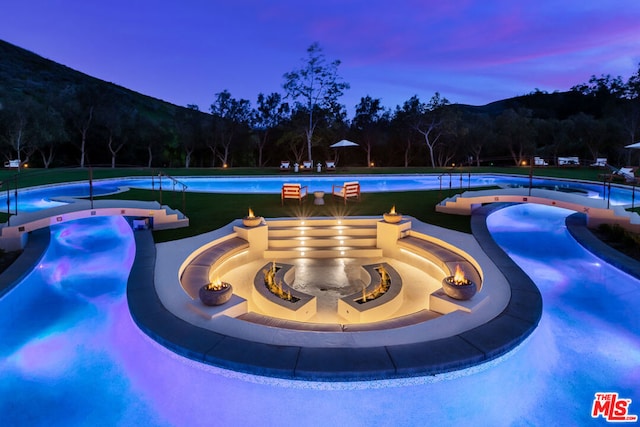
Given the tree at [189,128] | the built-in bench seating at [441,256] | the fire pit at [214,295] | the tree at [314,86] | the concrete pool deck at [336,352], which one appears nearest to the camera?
the concrete pool deck at [336,352]

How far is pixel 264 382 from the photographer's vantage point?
311 cm

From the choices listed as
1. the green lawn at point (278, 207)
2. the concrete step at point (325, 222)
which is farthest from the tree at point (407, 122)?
the concrete step at point (325, 222)

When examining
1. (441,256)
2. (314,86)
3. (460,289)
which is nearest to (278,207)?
(441,256)

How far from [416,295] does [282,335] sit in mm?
2978

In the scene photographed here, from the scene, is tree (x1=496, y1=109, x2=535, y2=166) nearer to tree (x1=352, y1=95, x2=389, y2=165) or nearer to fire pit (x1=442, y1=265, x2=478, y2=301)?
tree (x1=352, y1=95, x2=389, y2=165)

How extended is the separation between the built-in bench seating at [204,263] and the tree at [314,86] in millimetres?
19047

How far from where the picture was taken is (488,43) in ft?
72.8

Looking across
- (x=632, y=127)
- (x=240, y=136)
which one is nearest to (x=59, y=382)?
(x=240, y=136)

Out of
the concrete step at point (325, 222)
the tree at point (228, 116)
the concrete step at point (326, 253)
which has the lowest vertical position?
the concrete step at point (326, 253)

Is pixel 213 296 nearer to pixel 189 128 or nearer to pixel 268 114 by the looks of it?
pixel 189 128

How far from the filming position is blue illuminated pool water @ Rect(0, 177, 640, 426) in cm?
286

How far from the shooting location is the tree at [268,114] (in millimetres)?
29844

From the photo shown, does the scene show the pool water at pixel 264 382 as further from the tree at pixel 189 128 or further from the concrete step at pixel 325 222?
the tree at pixel 189 128

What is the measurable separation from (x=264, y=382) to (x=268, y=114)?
28824 millimetres
